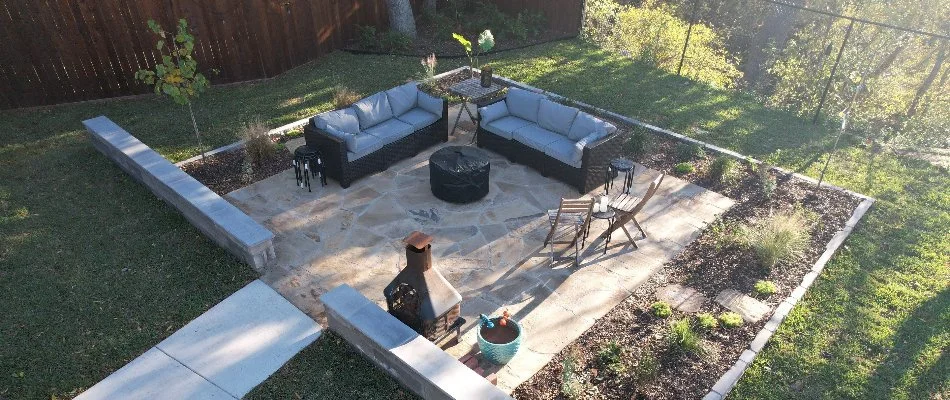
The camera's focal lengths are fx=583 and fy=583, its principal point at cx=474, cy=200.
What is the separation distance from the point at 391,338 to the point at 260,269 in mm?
2358

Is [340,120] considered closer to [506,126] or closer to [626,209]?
[506,126]

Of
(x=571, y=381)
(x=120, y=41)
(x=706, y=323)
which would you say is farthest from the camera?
(x=120, y=41)

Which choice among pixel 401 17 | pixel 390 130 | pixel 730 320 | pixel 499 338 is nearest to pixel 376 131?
pixel 390 130

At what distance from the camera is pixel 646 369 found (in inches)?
217

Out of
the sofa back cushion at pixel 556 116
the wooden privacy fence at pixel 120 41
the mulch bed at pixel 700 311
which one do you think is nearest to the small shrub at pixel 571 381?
the mulch bed at pixel 700 311

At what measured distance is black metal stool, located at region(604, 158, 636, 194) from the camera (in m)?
8.37

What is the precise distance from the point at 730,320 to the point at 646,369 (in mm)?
1407

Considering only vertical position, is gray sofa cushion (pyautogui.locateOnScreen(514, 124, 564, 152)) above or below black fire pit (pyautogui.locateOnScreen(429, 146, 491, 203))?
above

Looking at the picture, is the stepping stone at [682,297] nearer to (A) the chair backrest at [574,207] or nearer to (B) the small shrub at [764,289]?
(B) the small shrub at [764,289]

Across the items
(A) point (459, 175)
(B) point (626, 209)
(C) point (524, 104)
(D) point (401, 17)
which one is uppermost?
(D) point (401, 17)

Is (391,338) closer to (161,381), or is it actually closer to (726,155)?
(161,381)

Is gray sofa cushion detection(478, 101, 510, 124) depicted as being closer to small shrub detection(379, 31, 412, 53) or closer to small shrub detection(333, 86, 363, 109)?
small shrub detection(333, 86, 363, 109)

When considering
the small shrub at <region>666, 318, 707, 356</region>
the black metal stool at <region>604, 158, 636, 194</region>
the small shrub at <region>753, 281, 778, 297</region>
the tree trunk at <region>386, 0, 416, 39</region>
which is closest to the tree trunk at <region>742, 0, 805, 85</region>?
the tree trunk at <region>386, 0, 416, 39</region>

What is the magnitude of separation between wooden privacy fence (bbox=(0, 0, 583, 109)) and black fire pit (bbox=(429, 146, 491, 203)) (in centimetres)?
608
